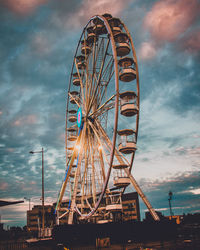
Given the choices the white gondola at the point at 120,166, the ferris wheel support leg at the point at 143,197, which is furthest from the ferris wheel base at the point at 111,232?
the white gondola at the point at 120,166

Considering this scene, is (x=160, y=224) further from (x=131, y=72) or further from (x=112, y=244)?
(x=131, y=72)

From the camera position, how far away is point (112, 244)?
64.4ft

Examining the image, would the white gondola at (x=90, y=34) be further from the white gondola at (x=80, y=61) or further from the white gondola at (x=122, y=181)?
the white gondola at (x=122, y=181)

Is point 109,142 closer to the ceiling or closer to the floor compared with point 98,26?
closer to the floor

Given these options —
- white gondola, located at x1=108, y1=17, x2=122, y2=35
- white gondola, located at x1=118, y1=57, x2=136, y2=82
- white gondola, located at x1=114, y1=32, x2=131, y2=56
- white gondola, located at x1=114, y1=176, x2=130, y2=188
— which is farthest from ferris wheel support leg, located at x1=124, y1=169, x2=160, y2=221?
white gondola, located at x1=108, y1=17, x2=122, y2=35

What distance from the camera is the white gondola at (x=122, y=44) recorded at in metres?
23.4

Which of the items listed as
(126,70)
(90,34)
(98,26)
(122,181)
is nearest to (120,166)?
(122,181)

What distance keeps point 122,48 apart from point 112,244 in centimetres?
1674

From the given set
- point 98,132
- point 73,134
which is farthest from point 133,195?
point 98,132

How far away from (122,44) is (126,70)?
2.82m

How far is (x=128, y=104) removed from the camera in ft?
71.8

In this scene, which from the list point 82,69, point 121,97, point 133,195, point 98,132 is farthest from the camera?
point 133,195

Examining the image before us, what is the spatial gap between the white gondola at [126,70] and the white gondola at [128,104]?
5.16 feet

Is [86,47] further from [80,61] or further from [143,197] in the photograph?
[143,197]
